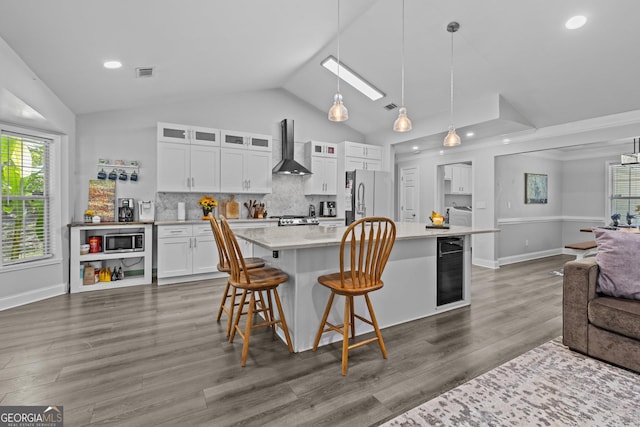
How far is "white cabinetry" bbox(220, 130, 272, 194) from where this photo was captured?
519 cm

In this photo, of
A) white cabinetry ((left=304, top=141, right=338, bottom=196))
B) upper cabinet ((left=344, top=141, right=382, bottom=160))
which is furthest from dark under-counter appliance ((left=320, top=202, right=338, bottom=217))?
upper cabinet ((left=344, top=141, right=382, bottom=160))

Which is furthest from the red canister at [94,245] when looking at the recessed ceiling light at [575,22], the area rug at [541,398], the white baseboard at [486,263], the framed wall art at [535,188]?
the framed wall art at [535,188]

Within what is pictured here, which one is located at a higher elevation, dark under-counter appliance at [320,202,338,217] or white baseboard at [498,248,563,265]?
dark under-counter appliance at [320,202,338,217]

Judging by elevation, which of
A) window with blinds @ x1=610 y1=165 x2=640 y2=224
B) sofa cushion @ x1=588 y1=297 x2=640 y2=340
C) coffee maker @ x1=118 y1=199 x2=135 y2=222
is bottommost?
sofa cushion @ x1=588 y1=297 x2=640 y2=340

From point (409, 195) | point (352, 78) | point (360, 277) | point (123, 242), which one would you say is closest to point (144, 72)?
point (123, 242)

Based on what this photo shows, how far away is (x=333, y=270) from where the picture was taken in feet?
8.60

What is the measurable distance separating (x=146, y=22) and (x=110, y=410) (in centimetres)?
295

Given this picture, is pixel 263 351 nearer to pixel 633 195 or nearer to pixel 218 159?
pixel 218 159

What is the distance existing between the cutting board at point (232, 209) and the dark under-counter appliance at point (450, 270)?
3.51 m

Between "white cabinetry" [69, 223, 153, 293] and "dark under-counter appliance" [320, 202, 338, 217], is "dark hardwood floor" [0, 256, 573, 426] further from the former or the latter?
"dark under-counter appliance" [320, 202, 338, 217]

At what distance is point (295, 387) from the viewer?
6.43 feet

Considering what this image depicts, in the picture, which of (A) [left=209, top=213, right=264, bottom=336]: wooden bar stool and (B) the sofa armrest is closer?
(B) the sofa armrest

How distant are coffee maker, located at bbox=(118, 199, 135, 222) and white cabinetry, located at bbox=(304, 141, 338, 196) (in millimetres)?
2977

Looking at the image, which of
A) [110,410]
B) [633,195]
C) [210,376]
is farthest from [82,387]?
[633,195]
